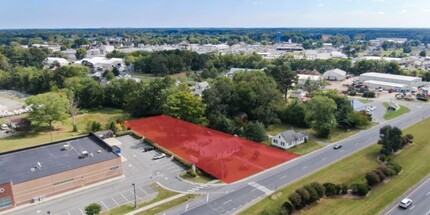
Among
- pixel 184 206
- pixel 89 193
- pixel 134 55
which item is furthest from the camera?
pixel 134 55

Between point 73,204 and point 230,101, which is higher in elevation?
point 230,101

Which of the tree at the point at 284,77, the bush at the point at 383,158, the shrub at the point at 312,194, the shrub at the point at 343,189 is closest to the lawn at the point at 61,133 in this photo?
the tree at the point at 284,77

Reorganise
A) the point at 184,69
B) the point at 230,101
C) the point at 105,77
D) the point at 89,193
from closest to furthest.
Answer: the point at 89,193 < the point at 230,101 < the point at 105,77 < the point at 184,69

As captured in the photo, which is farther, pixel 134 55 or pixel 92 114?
pixel 134 55

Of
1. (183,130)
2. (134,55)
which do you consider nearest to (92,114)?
(183,130)

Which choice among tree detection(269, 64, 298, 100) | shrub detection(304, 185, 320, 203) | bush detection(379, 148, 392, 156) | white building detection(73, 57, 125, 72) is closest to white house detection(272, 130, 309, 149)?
bush detection(379, 148, 392, 156)

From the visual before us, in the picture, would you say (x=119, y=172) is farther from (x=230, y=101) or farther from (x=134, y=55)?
(x=134, y=55)
